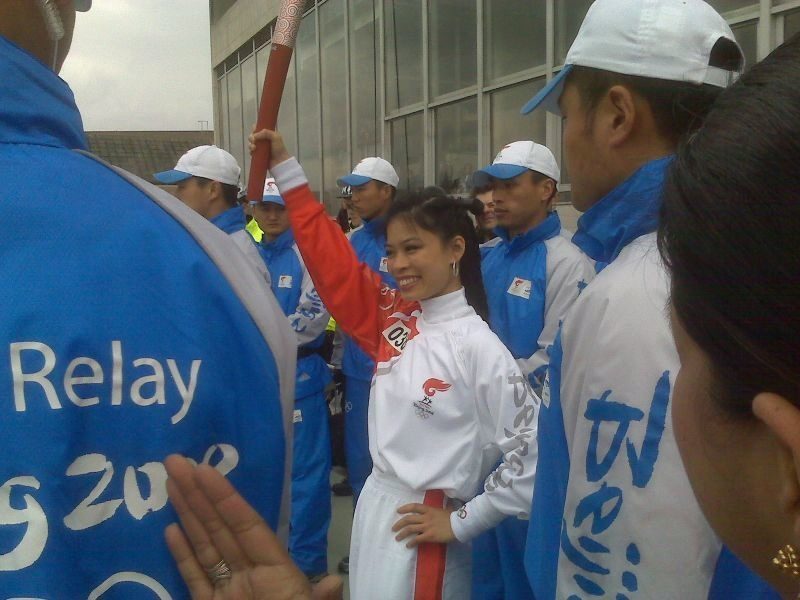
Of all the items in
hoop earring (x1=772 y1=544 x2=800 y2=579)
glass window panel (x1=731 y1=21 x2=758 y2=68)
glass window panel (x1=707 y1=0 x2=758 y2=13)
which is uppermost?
glass window panel (x1=707 y1=0 x2=758 y2=13)

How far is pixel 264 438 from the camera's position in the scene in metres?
0.92

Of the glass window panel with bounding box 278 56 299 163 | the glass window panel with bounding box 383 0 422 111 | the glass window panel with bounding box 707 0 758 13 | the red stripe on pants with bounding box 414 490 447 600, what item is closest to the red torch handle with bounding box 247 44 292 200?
the red stripe on pants with bounding box 414 490 447 600

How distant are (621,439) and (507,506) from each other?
89 cm

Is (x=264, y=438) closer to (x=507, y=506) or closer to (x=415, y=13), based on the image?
(x=507, y=506)

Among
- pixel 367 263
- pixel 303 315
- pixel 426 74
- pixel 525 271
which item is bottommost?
pixel 303 315

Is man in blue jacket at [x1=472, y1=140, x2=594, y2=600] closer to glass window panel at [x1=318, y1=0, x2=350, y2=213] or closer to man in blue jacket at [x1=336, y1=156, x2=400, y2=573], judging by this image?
man in blue jacket at [x1=336, y1=156, x2=400, y2=573]

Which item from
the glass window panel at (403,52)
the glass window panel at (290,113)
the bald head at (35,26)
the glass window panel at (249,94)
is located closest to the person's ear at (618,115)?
the bald head at (35,26)

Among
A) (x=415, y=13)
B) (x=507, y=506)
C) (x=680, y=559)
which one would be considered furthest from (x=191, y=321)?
(x=415, y=13)

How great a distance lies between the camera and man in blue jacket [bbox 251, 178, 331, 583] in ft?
12.7

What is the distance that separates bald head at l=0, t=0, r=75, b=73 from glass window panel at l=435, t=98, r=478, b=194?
5720 mm

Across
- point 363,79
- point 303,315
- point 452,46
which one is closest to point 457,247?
point 303,315

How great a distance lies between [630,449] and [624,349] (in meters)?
0.16

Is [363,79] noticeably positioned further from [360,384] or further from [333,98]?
[360,384]

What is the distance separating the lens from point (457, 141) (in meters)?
7.29
